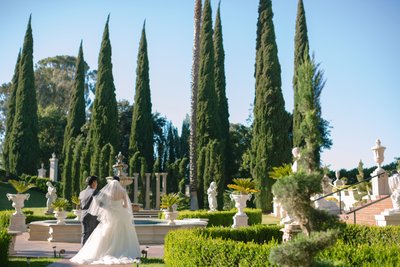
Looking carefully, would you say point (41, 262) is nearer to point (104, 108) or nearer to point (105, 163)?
point (105, 163)

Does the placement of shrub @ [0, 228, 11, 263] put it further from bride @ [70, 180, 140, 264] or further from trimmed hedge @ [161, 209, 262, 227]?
trimmed hedge @ [161, 209, 262, 227]

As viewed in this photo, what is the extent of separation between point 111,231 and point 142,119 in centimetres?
2694

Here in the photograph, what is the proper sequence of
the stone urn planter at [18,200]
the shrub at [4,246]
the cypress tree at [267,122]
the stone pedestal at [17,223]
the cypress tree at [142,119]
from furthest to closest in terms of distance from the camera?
the cypress tree at [142,119] → the cypress tree at [267,122] → the stone pedestal at [17,223] → the stone urn planter at [18,200] → the shrub at [4,246]

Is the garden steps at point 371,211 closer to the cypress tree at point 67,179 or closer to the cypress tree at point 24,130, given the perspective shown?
the cypress tree at point 67,179

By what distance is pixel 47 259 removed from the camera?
9.58m

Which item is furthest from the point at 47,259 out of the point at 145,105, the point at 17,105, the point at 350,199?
the point at 17,105

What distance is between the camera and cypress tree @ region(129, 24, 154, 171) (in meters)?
35.6

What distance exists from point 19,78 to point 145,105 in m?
12.9

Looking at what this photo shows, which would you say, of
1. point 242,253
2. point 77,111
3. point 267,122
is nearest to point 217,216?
point 267,122

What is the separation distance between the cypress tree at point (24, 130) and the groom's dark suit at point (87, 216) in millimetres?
31030

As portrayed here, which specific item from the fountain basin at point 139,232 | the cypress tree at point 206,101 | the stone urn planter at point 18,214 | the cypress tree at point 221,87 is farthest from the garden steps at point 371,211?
the cypress tree at point 221,87

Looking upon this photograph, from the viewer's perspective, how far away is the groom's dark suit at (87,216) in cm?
964

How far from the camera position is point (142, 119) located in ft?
117

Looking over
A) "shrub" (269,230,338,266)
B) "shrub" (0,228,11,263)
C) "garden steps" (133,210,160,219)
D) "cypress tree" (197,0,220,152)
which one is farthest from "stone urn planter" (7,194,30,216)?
"cypress tree" (197,0,220,152)
